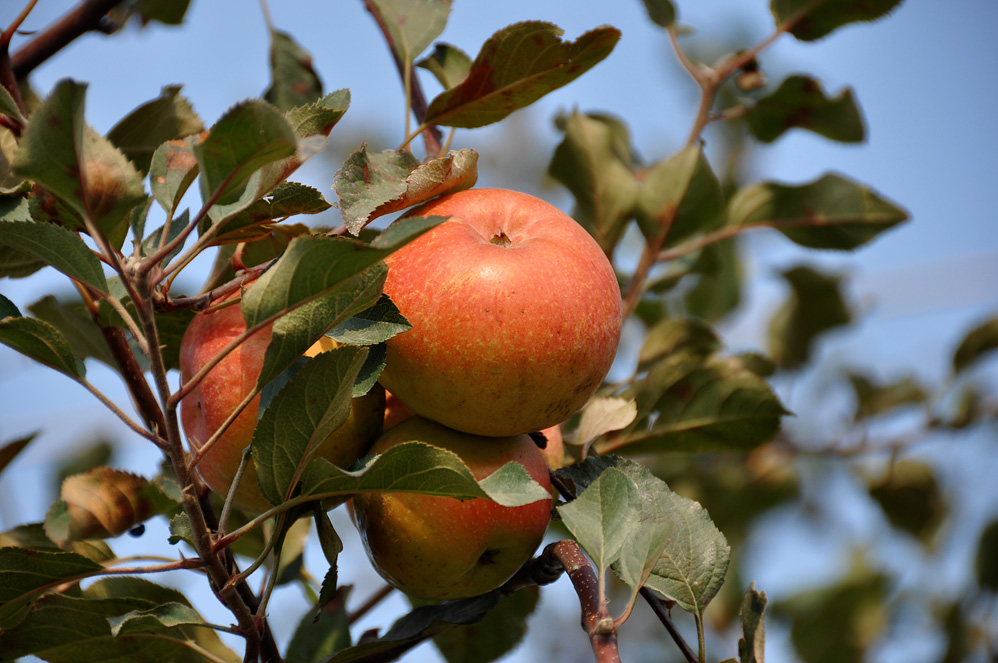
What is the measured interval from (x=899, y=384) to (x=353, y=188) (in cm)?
135

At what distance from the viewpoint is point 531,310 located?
62 cm

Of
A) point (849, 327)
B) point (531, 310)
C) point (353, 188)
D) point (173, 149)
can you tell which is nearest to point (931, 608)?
point (849, 327)

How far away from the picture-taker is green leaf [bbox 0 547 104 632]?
1.99 feet

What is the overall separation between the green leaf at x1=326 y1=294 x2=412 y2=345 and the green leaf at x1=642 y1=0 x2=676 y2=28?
Answer: 79 cm

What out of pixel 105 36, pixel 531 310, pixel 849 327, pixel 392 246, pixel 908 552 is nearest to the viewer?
pixel 392 246

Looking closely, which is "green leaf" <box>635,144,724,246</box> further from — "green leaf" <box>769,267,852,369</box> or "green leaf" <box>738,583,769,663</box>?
"green leaf" <box>738,583,769,663</box>

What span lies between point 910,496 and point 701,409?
36.8 inches

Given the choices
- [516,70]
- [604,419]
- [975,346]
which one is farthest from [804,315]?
[516,70]

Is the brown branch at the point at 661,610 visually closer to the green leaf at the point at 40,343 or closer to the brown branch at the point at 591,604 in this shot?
the brown branch at the point at 591,604

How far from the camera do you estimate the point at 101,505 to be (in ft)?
2.73

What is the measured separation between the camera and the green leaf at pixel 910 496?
160 centimetres

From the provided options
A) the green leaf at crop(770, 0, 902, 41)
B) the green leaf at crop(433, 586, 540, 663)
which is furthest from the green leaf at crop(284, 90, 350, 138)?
the green leaf at crop(770, 0, 902, 41)

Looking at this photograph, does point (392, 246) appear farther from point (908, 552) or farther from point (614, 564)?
point (908, 552)

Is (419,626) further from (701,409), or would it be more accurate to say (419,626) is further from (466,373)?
(701,409)
